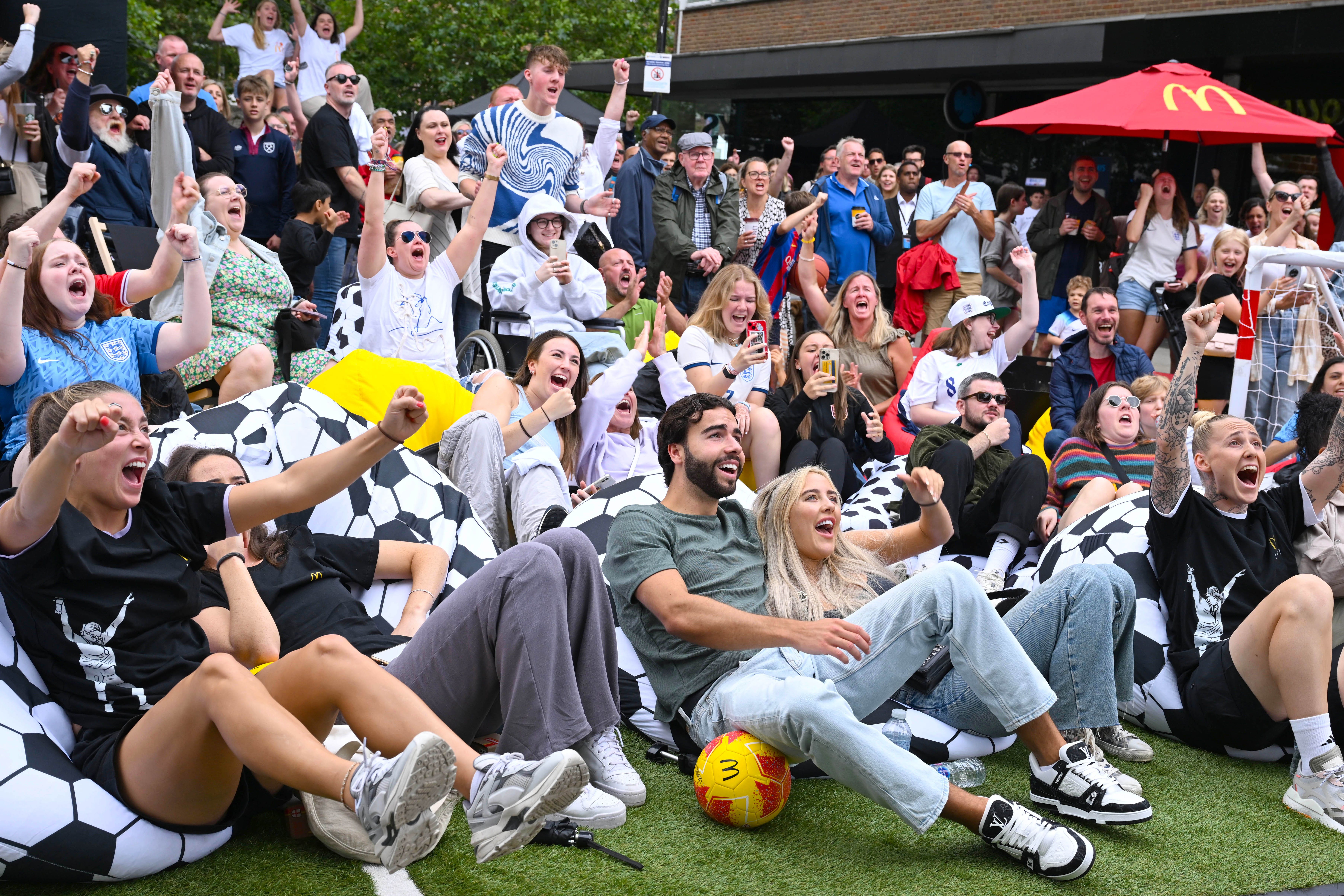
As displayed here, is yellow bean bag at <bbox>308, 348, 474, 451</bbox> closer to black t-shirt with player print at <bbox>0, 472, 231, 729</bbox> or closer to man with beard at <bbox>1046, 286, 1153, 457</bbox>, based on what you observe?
black t-shirt with player print at <bbox>0, 472, 231, 729</bbox>

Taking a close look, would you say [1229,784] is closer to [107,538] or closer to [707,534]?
[707,534]

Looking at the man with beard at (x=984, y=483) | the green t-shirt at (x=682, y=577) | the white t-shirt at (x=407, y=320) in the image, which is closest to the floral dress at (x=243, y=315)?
the white t-shirt at (x=407, y=320)

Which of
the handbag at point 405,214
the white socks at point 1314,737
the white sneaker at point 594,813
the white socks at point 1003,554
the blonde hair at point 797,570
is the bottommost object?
the white sneaker at point 594,813

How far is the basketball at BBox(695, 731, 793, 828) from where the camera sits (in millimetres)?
3561

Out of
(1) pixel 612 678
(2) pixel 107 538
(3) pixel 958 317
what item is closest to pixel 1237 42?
(3) pixel 958 317

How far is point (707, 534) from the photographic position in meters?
4.16

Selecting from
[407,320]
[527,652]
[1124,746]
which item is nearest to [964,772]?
[1124,746]

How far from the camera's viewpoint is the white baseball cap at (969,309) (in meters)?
7.46

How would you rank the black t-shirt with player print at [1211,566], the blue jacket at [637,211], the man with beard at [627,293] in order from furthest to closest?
the blue jacket at [637,211] < the man with beard at [627,293] < the black t-shirt with player print at [1211,566]

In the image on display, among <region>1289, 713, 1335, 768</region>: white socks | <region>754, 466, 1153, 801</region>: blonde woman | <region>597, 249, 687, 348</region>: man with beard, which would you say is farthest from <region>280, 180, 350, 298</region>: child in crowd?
<region>1289, 713, 1335, 768</region>: white socks

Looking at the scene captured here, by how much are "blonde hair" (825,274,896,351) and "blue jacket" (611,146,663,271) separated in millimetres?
1752

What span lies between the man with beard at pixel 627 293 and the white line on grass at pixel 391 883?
457 cm

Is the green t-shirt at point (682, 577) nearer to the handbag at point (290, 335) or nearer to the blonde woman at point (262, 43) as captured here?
the handbag at point (290, 335)

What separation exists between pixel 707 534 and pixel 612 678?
0.67m
